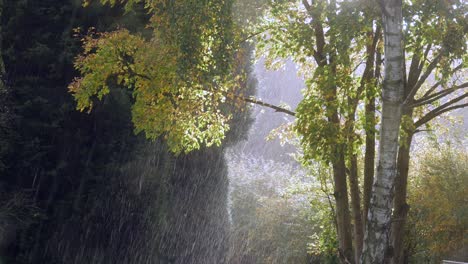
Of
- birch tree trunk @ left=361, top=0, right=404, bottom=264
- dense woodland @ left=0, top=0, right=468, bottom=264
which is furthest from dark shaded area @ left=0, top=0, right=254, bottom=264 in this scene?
birch tree trunk @ left=361, top=0, right=404, bottom=264

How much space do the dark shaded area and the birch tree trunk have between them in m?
6.07

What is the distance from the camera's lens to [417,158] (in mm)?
14828

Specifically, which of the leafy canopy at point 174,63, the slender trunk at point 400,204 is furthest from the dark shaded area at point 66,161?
the slender trunk at point 400,204

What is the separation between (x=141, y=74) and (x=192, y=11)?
1.28 meters

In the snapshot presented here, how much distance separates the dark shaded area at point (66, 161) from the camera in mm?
10508

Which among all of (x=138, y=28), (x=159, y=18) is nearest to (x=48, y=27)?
(x=138, y=28)

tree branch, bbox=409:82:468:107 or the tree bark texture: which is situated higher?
tree branch, bbox=409:82:468:107

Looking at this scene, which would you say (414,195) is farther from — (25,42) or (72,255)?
(25,42)

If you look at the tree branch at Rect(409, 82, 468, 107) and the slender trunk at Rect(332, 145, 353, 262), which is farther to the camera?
the slender trunk at Rect(332, 145, 353, 262)

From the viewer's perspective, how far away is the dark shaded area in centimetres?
1051

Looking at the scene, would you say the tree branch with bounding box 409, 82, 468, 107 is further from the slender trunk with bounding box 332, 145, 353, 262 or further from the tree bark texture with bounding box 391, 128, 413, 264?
the slender trunk with bounding box 332, 145, 353, 262

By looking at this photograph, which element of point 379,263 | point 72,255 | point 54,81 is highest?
point 54,81

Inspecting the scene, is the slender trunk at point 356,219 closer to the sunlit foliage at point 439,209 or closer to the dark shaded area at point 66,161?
the dark shaded area at point 66,161

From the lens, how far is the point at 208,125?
324 inches
